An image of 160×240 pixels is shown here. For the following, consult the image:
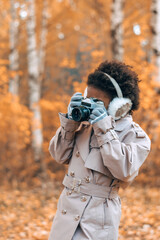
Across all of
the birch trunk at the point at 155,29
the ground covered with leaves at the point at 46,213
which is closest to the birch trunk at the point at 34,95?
the ground covered with leaves at the point at 46,213

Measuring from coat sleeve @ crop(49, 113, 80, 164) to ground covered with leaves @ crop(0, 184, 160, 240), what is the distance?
232 centimetres

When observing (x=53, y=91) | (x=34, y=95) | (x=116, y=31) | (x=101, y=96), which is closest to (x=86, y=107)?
(x=101, y=96)

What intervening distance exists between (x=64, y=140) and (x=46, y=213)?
11.5ft

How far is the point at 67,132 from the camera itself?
2023 mm

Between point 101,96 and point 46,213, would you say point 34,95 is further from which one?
point 101,96

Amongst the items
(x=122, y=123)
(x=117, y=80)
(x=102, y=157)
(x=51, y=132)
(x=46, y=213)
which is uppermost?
(x=117, y=80)

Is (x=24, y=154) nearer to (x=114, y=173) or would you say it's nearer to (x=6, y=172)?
(x=6, y=172)


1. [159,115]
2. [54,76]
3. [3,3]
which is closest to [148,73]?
[159,115]

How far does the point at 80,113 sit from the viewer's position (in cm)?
182

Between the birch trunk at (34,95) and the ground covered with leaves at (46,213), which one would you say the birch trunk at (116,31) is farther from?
the ground covered with leaves at (46,213)

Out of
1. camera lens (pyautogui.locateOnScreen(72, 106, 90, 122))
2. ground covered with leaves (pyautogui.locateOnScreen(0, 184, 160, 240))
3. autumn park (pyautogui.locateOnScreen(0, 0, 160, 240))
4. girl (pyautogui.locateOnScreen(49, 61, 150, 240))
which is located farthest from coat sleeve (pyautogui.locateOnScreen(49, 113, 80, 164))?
ground covered with leaves (pyautogui.locateOnScreen(0, 184, 160, 240))

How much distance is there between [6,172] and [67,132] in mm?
6175

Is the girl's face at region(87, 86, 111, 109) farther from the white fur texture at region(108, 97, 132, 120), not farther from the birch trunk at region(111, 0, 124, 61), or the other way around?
the birch trunk at region(111, 0, 124, 61)

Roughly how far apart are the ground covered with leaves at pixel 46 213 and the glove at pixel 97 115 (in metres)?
2.68
